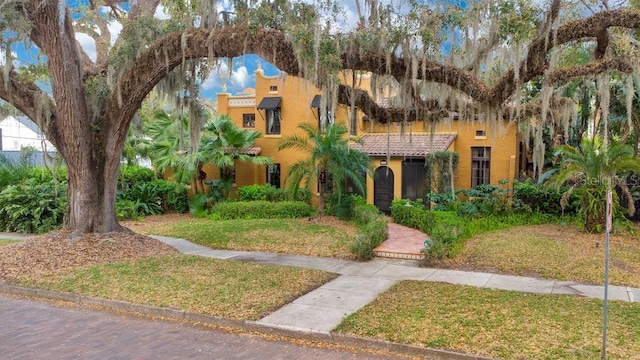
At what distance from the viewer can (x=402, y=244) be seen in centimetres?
1265

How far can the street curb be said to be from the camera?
5535 mm

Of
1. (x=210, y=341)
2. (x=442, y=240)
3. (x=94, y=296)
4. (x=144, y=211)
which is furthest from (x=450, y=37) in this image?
(x=144, y=211)

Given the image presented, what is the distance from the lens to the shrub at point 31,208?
51.7 ft

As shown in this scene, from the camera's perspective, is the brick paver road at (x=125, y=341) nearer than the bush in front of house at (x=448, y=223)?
Yes

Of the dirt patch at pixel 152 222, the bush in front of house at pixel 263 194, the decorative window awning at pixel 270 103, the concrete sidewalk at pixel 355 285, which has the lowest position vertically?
the dirt patch at pixel 152 222

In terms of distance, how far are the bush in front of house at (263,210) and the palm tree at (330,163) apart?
2.79 ft

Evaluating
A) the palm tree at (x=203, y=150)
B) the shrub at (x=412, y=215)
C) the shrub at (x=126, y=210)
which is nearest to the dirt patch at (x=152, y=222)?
the shrub at (x=126, y=210)

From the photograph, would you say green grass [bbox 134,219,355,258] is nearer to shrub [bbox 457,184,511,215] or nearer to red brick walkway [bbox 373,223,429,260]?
red brick walkway [bbox 373,223,429,260]

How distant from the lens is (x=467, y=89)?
891 cm

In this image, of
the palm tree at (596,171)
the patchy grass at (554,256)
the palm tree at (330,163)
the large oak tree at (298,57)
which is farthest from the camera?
the palm tree at (330,163)

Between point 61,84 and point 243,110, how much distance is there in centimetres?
1239

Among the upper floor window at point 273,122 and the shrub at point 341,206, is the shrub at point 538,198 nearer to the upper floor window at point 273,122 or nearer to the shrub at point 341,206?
the shrub at point 341,206

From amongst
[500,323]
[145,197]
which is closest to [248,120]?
[145,197]

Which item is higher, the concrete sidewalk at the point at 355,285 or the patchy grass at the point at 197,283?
the patchy grass at the point at 197,283
